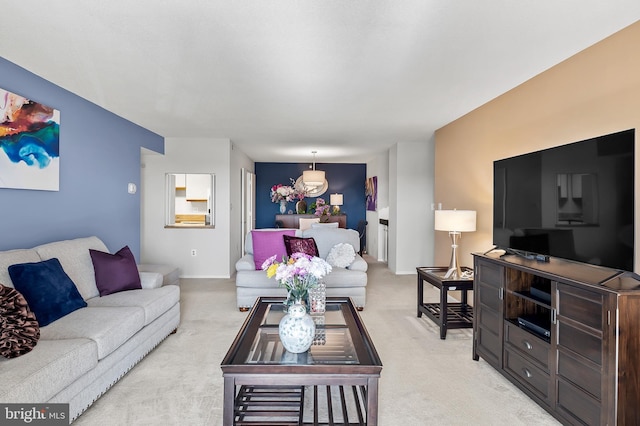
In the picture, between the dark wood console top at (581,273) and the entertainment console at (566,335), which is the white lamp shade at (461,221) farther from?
the dark wood console top at (581,273)

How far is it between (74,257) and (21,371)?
1493 millimetres

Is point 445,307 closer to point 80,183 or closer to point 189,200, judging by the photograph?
point 80,183

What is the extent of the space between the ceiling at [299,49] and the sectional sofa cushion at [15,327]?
63.0 inches

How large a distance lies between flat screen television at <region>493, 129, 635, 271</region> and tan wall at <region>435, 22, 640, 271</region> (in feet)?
1.09

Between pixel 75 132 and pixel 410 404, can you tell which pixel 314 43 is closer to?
pixel 410 404

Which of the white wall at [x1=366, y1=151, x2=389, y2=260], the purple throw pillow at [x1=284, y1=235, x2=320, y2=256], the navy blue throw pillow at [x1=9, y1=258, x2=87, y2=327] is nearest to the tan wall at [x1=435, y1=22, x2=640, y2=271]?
the purple throw pillow at [x1=284, y1=235, x2=320, y2=256]

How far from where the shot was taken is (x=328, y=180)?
9.46 meters

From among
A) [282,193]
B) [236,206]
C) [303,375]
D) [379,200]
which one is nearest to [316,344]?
[303,375]

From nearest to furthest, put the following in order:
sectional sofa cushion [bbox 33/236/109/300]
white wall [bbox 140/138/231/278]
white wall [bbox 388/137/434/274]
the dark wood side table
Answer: sectional sofa cushion [bbox 33/236/109/300] → the dark wood side table → white wall [bbox 140/138/231/278] → white wall [bbox 388/137/434/274]

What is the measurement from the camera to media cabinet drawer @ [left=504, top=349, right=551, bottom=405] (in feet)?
7.02

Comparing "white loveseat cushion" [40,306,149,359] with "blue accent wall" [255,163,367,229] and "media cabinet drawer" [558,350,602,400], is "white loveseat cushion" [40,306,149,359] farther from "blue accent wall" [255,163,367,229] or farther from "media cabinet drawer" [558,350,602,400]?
"blue accent wall" [255,163,367,229]

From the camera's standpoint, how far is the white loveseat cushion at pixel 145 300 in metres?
2.80

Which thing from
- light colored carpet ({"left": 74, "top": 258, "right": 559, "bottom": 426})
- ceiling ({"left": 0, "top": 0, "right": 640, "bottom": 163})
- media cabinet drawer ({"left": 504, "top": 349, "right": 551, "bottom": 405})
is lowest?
light colored carpet ({"left": 74, "top": 258, "right": 559, "bottom": 426})

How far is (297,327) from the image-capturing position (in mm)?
1930
